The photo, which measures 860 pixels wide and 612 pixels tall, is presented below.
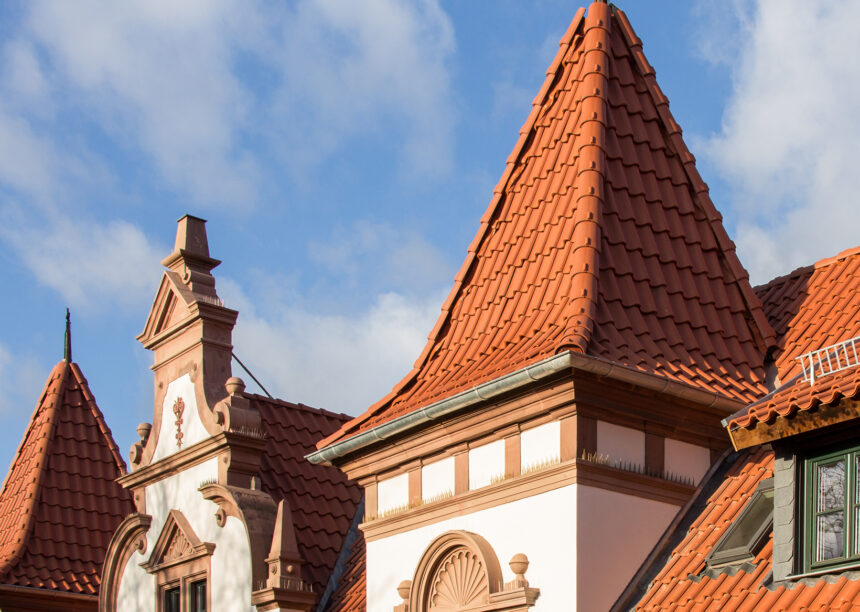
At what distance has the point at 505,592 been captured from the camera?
1280 centimetres

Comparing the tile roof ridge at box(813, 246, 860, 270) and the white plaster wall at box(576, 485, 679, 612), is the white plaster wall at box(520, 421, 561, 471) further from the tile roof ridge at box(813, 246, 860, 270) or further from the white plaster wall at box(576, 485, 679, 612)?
the tile roof ridge at box(813, 246, 860, 270)

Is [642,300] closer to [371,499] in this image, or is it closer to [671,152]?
[671,152]

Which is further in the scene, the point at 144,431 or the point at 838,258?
the point at 144,431

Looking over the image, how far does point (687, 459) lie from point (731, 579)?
222 centimetres

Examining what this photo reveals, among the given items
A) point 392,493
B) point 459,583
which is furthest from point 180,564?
point 459,583

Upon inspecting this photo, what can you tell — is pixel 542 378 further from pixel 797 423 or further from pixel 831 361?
pixel 797 423

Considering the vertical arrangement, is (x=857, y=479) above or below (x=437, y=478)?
below

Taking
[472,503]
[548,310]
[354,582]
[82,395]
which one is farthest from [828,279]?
[82,395]

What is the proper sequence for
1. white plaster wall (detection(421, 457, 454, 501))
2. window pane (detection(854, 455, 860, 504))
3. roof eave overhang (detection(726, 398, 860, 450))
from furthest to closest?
1. white plaster wall (detection(421, 457, 454, 501))
2. window pane (detection(854, 455, 860, 504))
3. roof eave overhang (detection(726, 398, 860, 450))

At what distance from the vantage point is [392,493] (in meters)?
14.9

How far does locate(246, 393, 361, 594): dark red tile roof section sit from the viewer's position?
18.0 metres

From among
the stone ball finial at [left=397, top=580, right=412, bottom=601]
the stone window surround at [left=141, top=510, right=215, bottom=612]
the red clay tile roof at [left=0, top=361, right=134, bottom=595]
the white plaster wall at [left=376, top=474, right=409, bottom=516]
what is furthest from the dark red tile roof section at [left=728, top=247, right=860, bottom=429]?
the red clay tile roof at [left=0, top=361, right=134, bottom=595]

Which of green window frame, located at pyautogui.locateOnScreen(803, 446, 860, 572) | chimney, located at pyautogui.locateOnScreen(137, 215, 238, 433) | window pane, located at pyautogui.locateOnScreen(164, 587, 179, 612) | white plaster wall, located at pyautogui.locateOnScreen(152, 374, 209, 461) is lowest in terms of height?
window pane, located at pyautogui.locateOnScreen(164, 587, 179, 612)

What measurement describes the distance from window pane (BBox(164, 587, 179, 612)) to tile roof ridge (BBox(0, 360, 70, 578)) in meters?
3.39
